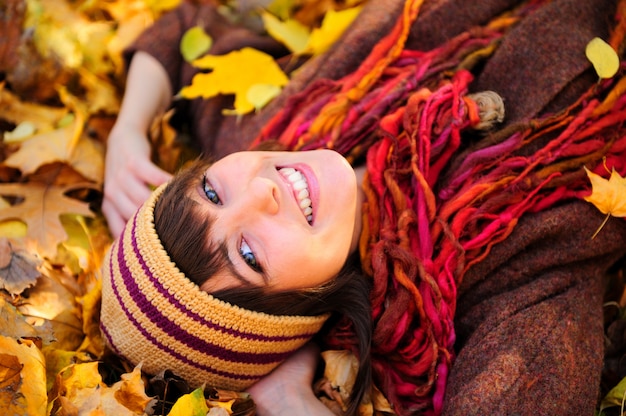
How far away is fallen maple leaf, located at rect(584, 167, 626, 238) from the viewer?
1441mm

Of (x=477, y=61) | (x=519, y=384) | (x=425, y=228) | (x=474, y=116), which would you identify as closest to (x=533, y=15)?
(x=477, y=61)

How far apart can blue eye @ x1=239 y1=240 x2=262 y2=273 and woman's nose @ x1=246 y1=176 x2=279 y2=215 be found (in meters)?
0.09

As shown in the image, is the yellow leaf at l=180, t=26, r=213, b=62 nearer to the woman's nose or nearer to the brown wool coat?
the brown wool coat

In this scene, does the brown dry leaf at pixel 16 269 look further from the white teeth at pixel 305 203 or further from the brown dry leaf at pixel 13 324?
the white teeth at pixel 305 203

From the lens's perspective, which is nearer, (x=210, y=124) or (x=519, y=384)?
(x=519, y=384)

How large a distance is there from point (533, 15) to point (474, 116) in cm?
39

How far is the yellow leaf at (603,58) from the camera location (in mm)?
1520

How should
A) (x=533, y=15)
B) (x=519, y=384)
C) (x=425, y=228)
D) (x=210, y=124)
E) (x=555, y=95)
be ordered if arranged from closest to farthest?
(x=519, y=384) < (x=425, y=228) < (x=555, y=95) < (x=533, y=15) < (x=210, y=124)

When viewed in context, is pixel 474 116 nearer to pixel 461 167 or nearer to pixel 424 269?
pixel 461 167

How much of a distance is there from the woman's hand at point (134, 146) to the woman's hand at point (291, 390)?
0.65 metres

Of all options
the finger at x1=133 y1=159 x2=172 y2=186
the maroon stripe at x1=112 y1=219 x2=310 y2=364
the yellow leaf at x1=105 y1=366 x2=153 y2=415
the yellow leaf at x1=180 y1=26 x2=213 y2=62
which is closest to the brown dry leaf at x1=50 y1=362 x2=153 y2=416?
the yellow leaf at x1=105 y1=366 x2=153 y2=415

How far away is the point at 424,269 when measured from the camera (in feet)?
4.71

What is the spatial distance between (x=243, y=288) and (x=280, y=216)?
0.60ft

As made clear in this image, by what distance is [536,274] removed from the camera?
1511 mm
